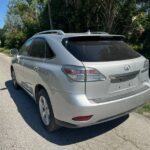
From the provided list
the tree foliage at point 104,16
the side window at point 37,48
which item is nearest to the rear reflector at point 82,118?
the side window at point 37,48

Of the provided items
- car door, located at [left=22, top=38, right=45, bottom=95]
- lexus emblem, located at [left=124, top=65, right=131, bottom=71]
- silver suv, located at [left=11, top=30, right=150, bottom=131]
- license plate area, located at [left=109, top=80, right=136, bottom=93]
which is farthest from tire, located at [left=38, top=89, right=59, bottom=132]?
lexus emblem, located at [left=124, top=65, right=131, bottom=71]

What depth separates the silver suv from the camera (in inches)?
137

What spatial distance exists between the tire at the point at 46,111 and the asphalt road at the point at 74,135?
147mm

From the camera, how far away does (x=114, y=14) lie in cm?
1638

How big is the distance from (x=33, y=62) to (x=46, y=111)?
3.80 ft

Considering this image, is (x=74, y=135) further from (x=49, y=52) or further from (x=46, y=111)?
(x=49, y=52)

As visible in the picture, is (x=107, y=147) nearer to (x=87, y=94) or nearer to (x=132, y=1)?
(x=87, y=94)

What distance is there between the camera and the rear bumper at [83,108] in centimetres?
345

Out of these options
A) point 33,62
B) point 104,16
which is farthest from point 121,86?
point 104,16

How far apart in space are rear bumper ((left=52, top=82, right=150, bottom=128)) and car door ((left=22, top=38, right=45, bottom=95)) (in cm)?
104

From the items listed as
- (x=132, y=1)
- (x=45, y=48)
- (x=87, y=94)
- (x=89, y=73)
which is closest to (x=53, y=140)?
(x=87, y=94)

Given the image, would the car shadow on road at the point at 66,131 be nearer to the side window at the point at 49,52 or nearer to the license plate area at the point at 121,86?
the license plate area at the point at 121,86

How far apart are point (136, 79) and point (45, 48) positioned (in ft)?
5.64

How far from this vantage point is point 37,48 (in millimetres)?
4973
